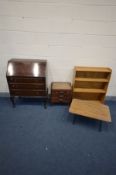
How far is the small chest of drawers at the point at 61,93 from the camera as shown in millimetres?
2537

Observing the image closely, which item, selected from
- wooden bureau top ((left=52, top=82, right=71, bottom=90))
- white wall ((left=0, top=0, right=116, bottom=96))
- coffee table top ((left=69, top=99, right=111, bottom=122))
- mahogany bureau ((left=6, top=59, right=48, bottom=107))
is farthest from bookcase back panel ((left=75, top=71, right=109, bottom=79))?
mahogany bureau ((left=6, top=59, right=48, bottom=107))

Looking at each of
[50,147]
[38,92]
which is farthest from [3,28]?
[50,147]

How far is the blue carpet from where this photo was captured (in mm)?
1690

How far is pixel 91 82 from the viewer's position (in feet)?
8.97

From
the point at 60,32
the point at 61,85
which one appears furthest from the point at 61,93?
the point at 60,32

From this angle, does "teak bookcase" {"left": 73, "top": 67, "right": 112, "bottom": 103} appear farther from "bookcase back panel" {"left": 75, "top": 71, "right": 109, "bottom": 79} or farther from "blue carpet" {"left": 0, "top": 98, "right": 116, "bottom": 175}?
"blue carpet" {"left": 0, "top": 98, "right": 116, "bottom": 175}

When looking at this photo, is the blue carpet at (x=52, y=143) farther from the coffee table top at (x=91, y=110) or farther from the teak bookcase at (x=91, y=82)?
the teak bookcase at (x=91, y=82)

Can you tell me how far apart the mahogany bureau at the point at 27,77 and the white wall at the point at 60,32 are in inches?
9.3

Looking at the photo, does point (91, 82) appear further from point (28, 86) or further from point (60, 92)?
point (28, 86)

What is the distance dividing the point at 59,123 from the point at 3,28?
174 centimetres

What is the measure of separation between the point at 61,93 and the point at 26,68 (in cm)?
73

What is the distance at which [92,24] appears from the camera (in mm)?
2324

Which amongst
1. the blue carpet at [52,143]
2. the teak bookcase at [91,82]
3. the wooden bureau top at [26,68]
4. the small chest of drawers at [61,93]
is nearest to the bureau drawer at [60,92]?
the small chest of drawers at [61,93]

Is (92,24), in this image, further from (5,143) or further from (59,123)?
(5,143)
